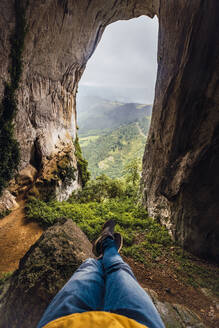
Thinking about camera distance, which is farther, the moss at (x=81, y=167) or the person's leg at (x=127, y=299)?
the moss at (x=81, y=167)

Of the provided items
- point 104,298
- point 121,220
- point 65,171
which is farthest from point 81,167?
point 104,298

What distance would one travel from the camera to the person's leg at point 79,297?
4.12 ft

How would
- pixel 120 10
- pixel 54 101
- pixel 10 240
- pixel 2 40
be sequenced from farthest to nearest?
pixel 54 101 → pixel 120 10 → pixel 2 40 → pixel 10 240

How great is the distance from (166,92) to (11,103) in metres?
7.44

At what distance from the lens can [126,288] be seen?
1.54 meters

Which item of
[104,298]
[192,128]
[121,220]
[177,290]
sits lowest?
[121,220]

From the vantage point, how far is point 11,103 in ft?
22.5

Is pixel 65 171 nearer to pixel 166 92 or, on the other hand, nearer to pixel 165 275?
pixel 166 92

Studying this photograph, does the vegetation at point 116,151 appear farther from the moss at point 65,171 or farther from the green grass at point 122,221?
the green grass at point 122,221

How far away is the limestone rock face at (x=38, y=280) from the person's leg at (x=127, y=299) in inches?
43.7

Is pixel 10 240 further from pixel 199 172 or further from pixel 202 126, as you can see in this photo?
pixel 202 126

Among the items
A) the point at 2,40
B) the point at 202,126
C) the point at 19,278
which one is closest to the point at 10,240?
the point at 19,278

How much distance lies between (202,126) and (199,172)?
4.75 ft

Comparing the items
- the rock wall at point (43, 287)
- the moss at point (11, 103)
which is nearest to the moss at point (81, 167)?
the moss at point (11, 103)
